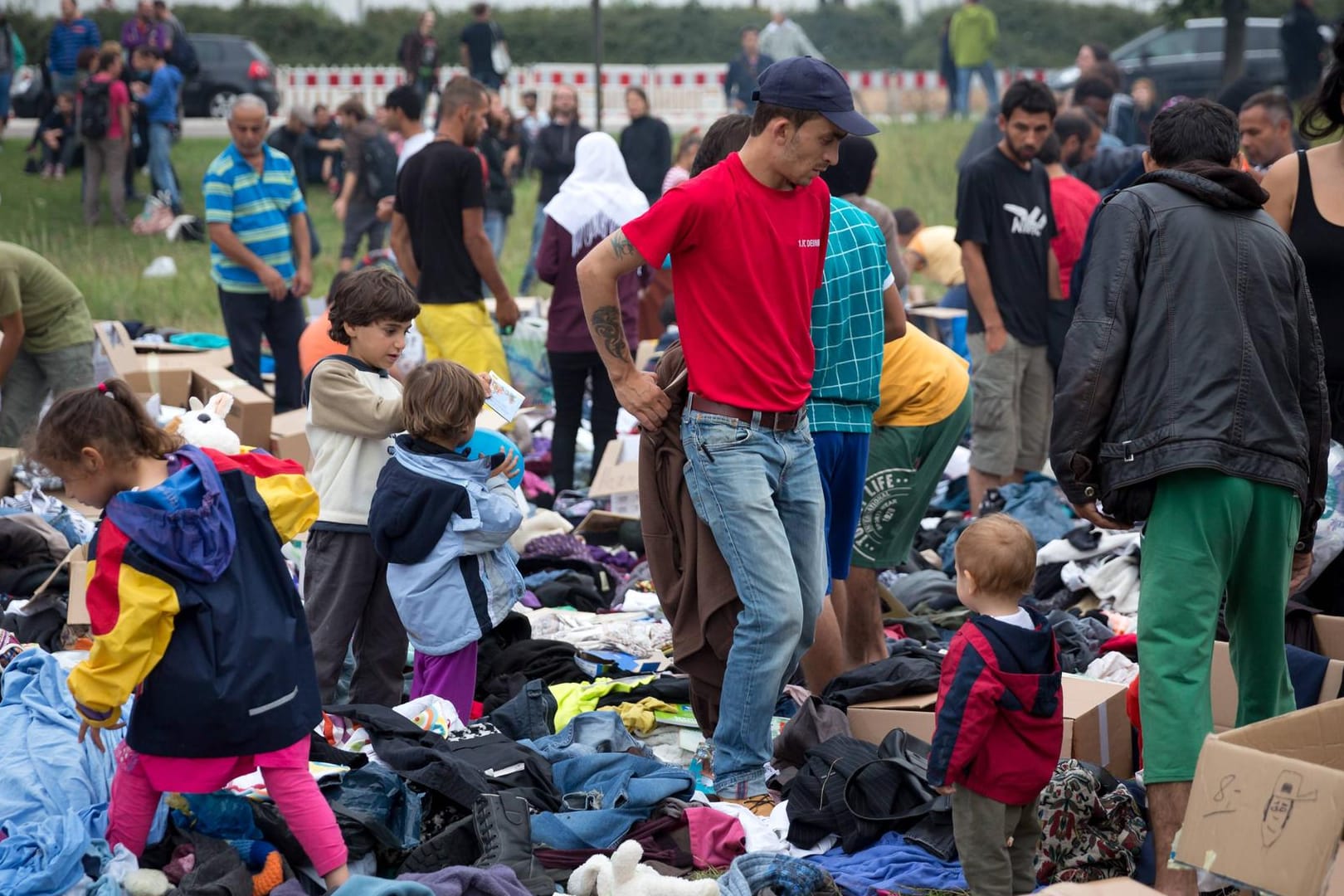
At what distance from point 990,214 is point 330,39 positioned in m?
27.0

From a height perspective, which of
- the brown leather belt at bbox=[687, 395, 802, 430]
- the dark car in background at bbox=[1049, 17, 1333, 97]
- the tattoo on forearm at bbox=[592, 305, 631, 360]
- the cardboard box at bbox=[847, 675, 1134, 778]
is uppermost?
the dark car in background at bbox=[1049, 17, 1333, 97]

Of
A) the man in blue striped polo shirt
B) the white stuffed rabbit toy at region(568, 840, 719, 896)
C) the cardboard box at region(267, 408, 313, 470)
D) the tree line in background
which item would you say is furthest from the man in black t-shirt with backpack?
the tree line in background

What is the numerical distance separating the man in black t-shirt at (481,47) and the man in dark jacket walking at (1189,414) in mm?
17154

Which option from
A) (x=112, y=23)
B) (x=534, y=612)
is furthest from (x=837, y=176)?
(x=112, y=23)

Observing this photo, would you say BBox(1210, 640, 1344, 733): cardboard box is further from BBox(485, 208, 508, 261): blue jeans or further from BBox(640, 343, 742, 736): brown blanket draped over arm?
BBox(485, 208, 508, 261): blue jeans

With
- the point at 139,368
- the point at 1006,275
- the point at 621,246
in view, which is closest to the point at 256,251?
the point at 139,368

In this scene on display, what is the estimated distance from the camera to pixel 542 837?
4270 mm

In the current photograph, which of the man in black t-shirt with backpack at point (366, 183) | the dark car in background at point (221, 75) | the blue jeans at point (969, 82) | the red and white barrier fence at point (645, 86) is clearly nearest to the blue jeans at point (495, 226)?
the man in black t-shirt with backpack at point (366, 183)

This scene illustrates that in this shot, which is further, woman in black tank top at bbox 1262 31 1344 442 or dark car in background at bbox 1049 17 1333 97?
dark car in background at bbox 1049 17 1333 97

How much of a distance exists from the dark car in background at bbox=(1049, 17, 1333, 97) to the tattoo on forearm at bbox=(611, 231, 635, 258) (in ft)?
63.4

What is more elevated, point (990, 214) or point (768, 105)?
point (768, 105)

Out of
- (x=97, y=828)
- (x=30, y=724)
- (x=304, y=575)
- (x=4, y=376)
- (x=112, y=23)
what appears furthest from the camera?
(x=112, y=23)

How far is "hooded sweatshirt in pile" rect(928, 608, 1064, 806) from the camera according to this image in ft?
12.2

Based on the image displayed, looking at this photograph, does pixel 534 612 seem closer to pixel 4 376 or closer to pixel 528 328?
pixel 4 376
